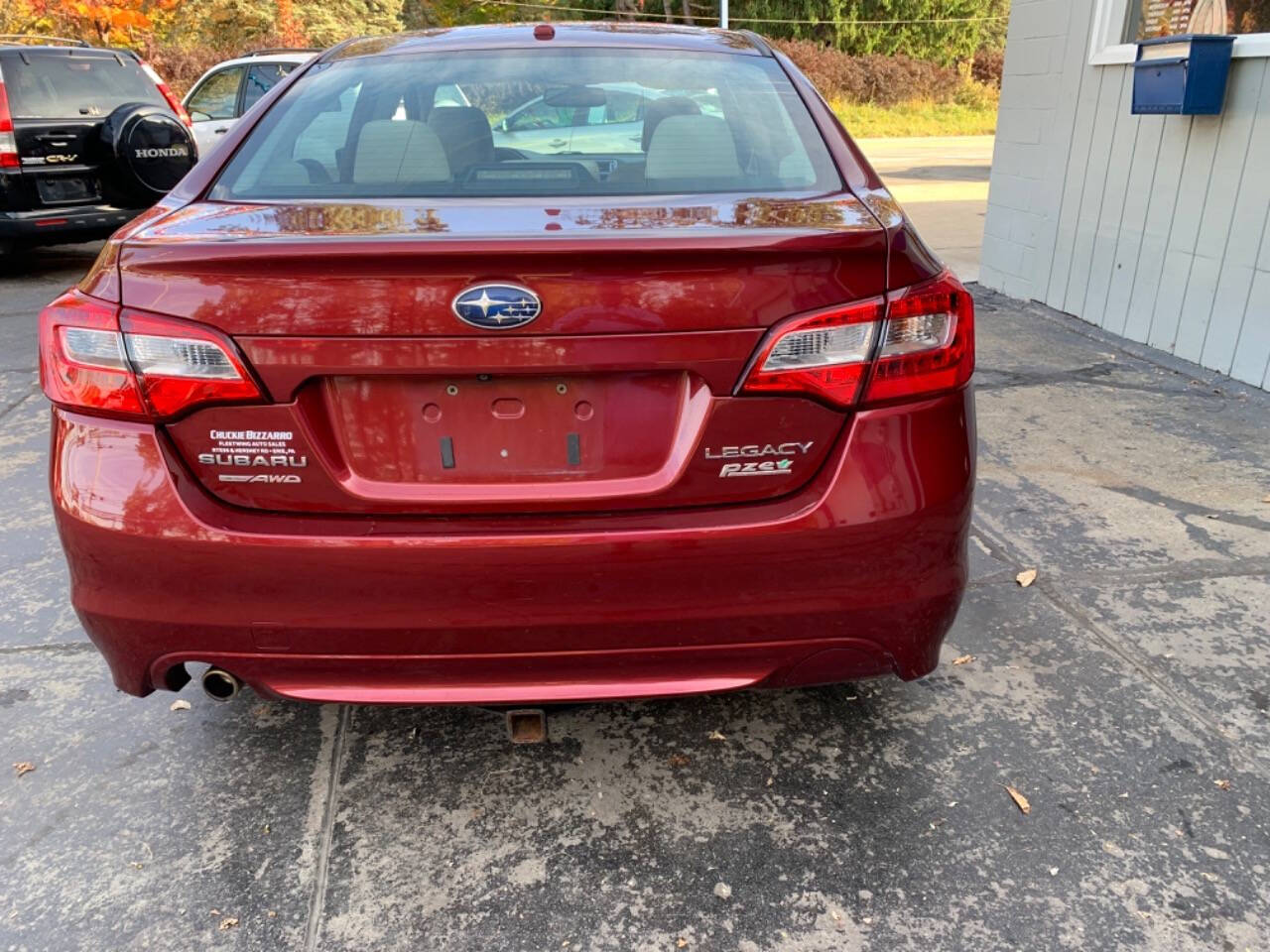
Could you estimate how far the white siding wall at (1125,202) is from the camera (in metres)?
5.02

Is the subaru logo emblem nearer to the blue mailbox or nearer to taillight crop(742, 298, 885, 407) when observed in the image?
taillight crop(742, 298, 885, 407)

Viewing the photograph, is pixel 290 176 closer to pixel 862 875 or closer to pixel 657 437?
pixel 657 437

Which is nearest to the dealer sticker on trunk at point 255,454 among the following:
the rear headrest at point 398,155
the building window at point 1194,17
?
the rear headrest at point 398,155

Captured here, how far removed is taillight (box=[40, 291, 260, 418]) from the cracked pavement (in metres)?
0.99

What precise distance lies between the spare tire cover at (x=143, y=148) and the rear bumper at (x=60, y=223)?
0.88ft

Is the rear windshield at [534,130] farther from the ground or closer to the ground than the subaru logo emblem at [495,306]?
farther from the ground

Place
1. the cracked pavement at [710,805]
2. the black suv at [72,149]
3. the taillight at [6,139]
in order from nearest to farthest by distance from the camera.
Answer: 1. the cracked pavement at [710,805]
2. the taillight at [6,139]
3. the black suv at [72,149]

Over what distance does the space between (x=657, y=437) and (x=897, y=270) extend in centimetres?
55

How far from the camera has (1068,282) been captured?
21.7 ft

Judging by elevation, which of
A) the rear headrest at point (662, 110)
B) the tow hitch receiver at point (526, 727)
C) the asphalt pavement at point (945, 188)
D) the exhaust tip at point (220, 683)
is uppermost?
the rear headrest at point (662, 110)

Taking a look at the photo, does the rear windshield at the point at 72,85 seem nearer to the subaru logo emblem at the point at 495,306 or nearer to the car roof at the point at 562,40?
the car roof at the point at 562,40

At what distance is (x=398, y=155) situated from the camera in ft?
7.85

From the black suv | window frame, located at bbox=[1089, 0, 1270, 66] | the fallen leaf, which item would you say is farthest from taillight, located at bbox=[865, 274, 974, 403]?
the black suv

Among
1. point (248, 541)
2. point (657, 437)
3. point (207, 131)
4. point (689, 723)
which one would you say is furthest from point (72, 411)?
point (207, 131)
